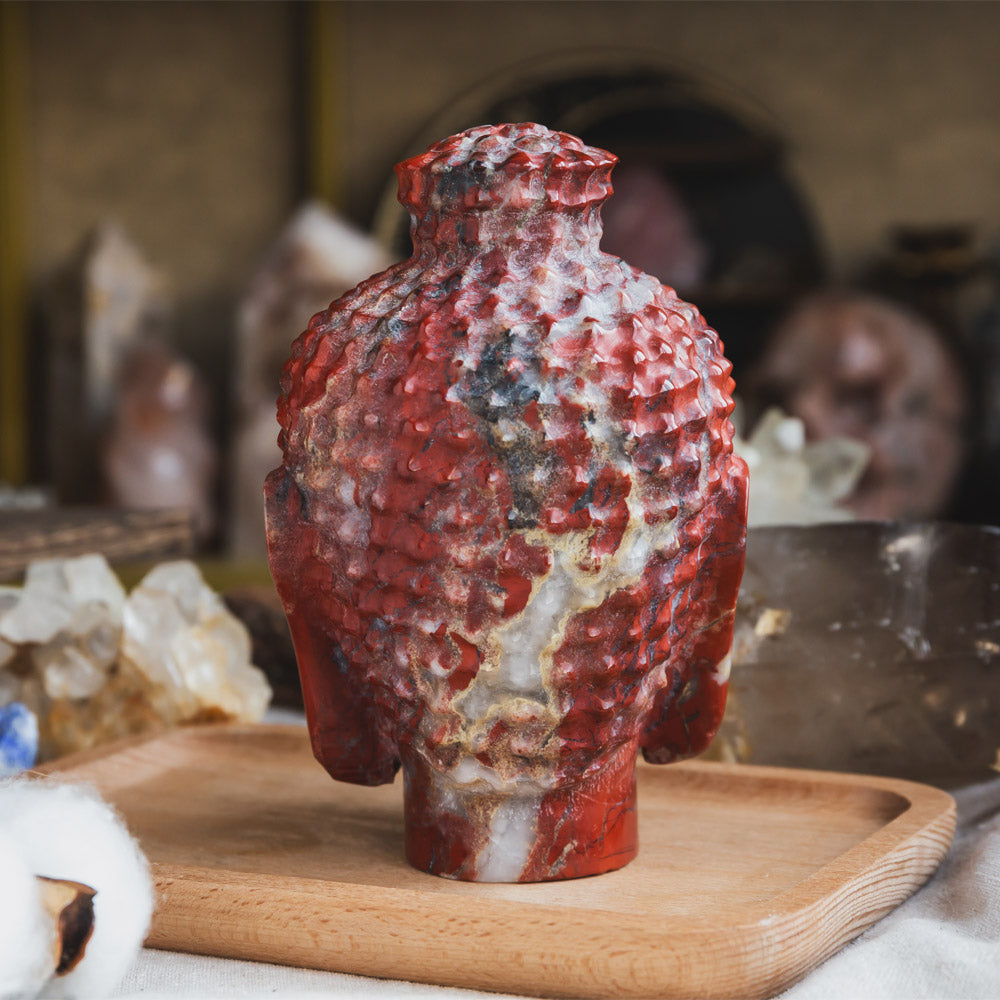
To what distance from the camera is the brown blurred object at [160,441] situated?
6.89 feet

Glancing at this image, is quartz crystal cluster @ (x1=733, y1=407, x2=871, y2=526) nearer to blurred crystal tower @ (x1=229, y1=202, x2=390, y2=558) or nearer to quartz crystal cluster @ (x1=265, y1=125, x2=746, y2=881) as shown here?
quartz crystal cluster @ (x1=265, y1=125, x2=746, y2=881)

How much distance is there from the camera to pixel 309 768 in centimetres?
78

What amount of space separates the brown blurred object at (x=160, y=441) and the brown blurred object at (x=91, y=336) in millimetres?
45

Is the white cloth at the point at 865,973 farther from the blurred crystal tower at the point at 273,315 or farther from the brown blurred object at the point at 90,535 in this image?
the blurred crystal tower at the point at 273,315

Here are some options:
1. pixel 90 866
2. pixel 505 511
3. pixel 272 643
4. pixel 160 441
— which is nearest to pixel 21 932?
pixel 90 866

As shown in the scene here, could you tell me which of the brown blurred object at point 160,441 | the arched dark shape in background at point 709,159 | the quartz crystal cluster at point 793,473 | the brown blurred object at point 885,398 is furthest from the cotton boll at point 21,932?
the arched dark shape in background at point 709,159

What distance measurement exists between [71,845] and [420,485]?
7.3 inches

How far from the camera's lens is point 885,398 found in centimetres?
187

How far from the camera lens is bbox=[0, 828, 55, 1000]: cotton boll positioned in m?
0.42

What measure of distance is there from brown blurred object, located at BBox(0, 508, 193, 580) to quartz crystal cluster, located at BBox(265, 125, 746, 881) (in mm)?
459

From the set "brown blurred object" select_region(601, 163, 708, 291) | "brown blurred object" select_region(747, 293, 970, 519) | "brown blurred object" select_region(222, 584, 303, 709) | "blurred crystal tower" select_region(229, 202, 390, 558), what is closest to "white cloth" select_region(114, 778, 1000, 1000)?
"brown blurred object" select_region(222, 584, 303, 709)

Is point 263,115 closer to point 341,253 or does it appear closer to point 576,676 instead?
point 341,253

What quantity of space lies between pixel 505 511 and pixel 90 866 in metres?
0.20

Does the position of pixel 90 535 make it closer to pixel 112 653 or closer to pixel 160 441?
pixel 112 653
